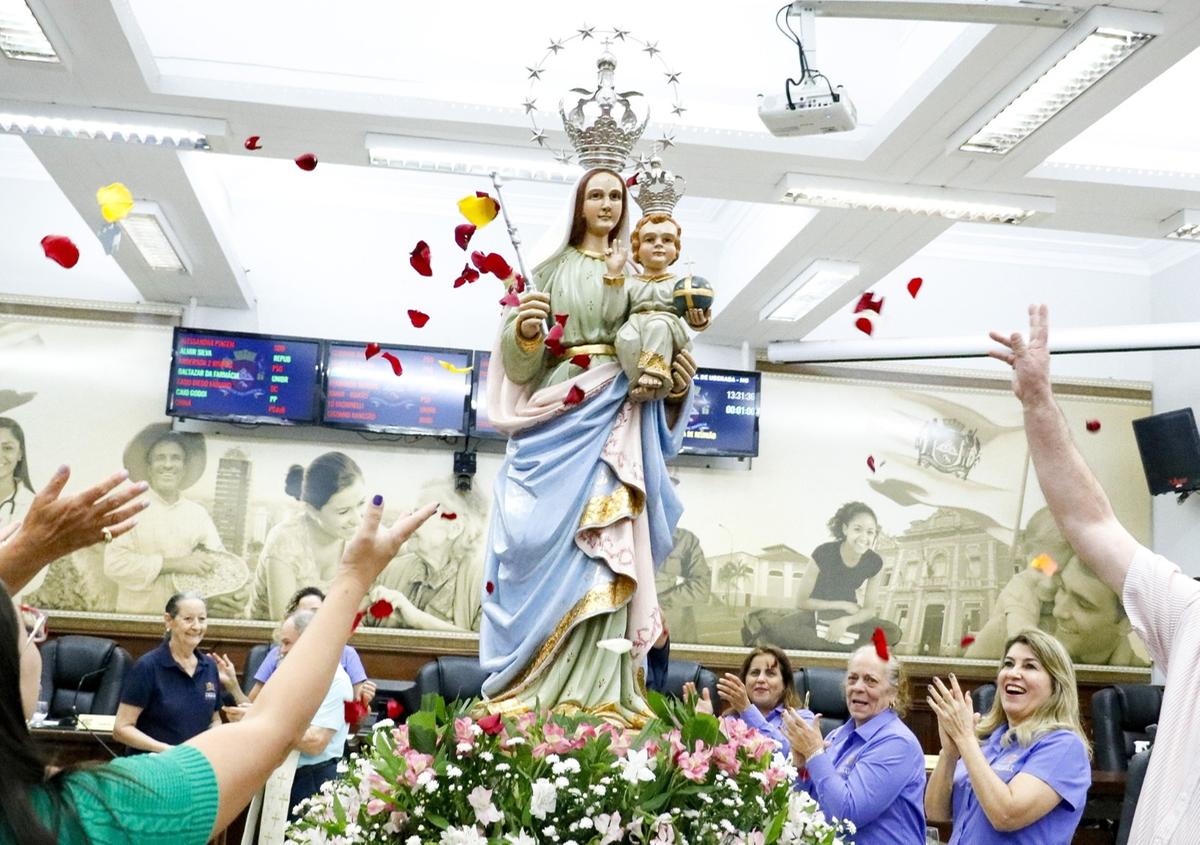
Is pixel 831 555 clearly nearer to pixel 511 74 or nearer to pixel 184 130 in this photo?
pixel 511 74

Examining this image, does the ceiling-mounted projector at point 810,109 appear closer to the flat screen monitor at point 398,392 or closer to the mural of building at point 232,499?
the flat screen monitor at point 398,392

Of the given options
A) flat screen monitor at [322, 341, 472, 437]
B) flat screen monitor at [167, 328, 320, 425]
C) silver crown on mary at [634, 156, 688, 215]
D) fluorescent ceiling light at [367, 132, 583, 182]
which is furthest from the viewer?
flat screen monitor at [322, 341, 472, 437]

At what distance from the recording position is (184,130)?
259 inches

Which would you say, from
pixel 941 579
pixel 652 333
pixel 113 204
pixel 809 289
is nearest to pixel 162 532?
pixel 113 204

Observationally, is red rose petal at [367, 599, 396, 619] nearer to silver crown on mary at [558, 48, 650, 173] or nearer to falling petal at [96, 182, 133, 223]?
falling petal at [96, 182, 133, 223]

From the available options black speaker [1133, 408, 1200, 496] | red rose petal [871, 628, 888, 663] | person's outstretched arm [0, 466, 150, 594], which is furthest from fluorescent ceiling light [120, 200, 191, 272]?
black speaker [1133, 408, 1200, 496]

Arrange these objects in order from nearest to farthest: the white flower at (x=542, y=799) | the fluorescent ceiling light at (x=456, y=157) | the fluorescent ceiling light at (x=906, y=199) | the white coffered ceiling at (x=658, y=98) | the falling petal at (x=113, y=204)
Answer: the white flower at (x=542, y=799)
the falling petal at (x=113, y=204)
the white coffered ceiling at (x=658, y=98)
the fluorescent ceiling light at (x=456, y=157)
the fluorescent ceiling light at (x=906, y=199)

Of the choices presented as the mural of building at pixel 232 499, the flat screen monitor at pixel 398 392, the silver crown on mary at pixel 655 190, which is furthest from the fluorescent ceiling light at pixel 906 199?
the mural of building at pixel 232 499

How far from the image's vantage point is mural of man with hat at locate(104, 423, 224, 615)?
908 centimetres

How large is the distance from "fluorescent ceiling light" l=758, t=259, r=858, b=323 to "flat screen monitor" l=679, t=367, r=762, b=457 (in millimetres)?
597

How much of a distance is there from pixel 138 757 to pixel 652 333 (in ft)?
6.73

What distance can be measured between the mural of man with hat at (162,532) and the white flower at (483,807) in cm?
725

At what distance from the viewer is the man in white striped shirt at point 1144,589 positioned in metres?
1.75

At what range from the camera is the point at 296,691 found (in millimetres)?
1420
